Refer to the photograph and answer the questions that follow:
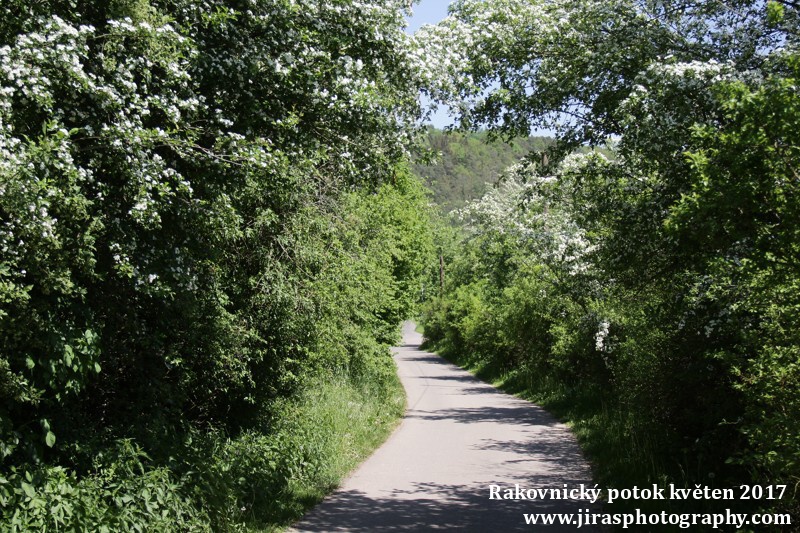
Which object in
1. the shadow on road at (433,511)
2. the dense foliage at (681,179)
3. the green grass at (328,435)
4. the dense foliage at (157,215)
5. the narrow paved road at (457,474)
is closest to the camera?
the dense foliage at (681,179)

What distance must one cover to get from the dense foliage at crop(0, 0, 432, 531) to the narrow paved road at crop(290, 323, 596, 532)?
1273 millimetres

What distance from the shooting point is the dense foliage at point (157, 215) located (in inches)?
228

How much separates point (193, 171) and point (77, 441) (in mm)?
2788

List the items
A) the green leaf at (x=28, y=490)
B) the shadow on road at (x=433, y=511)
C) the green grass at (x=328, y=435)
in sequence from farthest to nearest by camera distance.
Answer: the green grass at (x=328, y=435) → the shadow on road at (x=433, y=511) → the green leaf at (x=28, y=490)

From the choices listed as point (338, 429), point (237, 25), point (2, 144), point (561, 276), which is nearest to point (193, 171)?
point (237, 25)

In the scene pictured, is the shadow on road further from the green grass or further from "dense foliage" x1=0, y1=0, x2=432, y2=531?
"dense foliage" x1=0, y1=0, x2=432, y2=531

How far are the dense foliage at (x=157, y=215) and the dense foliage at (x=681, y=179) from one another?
136 cm

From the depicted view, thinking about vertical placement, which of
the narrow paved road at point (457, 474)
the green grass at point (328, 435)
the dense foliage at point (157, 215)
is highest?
the dense foliage at point (157, 215)

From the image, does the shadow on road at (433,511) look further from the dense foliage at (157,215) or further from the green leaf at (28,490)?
the green leaf at (28,490)

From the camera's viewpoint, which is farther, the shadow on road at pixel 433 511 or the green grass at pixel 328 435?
the green grass at pixel 328 435

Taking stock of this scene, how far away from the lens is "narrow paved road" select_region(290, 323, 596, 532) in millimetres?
9234

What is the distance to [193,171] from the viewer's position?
757 cm

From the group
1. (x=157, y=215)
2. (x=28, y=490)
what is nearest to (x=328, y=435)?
(x=28, y=490)

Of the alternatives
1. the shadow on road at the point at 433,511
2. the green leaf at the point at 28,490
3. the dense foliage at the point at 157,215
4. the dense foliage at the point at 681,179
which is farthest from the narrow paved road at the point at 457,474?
the green leaf at the point at 28,490
